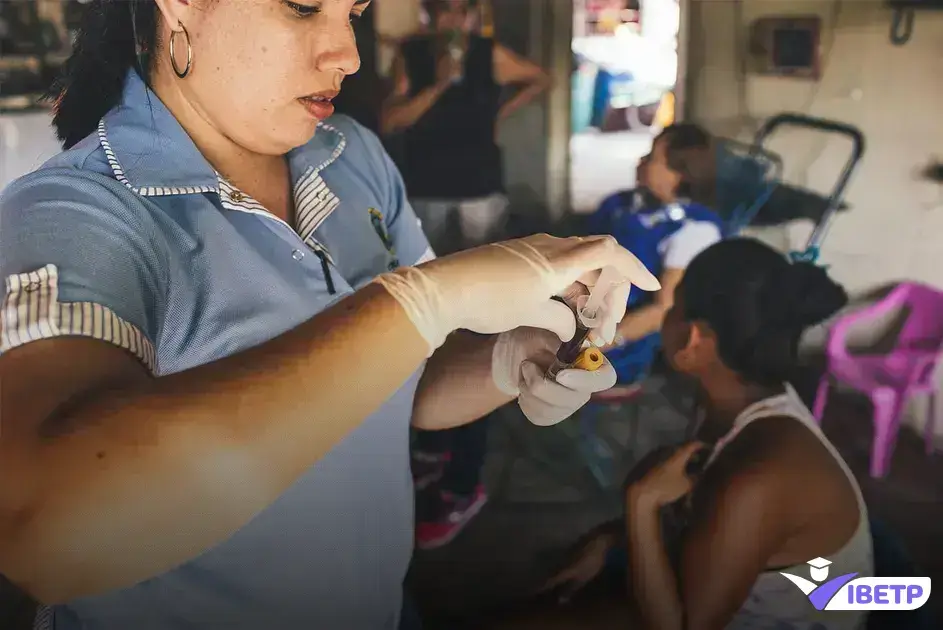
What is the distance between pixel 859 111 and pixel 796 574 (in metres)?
0.61

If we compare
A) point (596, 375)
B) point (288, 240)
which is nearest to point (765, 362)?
point (596, 375)

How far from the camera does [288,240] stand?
29.5 inches

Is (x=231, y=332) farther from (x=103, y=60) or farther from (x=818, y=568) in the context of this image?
(x=818, y=568)

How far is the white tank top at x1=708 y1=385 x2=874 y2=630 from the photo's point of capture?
2.92 feet

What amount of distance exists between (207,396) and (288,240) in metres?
0.25

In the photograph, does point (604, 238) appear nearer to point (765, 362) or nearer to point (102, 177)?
point (765, 362)

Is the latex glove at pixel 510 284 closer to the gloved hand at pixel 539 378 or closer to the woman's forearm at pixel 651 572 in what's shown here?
the gloved hand at pixel 539 378

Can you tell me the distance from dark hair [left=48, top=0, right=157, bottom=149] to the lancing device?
1.67 ft

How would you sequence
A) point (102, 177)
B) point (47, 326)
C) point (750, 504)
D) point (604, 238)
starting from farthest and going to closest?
point (750, 504) < point (604, 238) < point (102, 177) < point (47, 326)

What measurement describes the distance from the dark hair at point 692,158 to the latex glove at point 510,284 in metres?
0.24

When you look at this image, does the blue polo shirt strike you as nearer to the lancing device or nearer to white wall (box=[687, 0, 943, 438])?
the lancing device

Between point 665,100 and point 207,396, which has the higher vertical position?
point 665,100

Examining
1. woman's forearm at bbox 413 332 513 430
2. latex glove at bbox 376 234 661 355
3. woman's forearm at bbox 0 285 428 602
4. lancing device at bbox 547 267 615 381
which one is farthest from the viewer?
woman's forearm at bbox 413 332 513 430

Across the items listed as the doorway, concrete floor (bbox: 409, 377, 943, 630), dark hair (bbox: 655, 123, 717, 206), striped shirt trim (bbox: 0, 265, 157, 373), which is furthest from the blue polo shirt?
dark hair (bbox: 655, 123, 717, 206)
